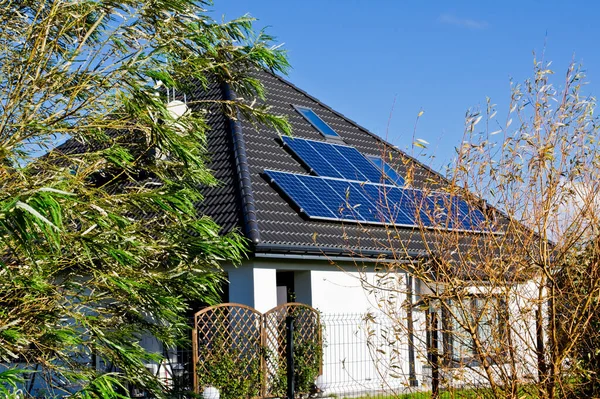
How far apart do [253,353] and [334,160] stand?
22.4 feet

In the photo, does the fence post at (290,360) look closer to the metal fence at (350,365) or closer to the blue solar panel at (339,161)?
the metal fence at (350,365)

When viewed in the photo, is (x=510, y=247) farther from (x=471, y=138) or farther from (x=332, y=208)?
(x=332, y=208)

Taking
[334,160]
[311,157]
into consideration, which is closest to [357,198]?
[311,157]

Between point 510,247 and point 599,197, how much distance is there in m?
0.86

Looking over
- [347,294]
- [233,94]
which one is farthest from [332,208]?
[233,94]

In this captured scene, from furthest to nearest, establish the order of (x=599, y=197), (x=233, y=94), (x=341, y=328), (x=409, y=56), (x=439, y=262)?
1. (x=233, y=94)
2. (x=341, y=328)
3. (x=409, y=56)
4. (x=439, y=262)
5. (x=599, y=197)

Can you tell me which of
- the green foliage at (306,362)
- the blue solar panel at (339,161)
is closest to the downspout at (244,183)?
the green foliage at (306,362)

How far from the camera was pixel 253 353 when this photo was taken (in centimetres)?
1369

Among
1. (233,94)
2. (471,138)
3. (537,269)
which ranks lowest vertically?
(537,269)

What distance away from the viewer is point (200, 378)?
1248cm

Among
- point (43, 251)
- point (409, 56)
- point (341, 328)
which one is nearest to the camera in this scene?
point (43, 251)

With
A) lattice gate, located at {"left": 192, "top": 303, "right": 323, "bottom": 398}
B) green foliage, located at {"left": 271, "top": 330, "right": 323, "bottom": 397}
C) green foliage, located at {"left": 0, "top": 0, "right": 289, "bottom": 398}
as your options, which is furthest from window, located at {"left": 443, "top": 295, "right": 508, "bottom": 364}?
green foliage, located at {"left": 271, "top": 330, "right": 323, "bottom": 397}

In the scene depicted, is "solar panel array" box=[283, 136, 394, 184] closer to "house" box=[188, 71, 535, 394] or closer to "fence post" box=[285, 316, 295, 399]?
"house" box=[188, 71, 535, 394]

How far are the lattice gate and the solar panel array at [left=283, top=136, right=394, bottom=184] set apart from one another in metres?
4.25
